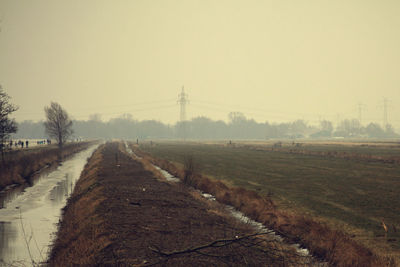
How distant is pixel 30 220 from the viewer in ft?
72.7

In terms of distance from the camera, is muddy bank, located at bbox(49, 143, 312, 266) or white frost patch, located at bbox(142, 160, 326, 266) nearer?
muddy bank, located at bbox(49, 143, 312, 266)

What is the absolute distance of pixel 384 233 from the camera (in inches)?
664

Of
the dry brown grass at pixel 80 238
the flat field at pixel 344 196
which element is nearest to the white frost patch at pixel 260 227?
the flat field at pixel 344 196

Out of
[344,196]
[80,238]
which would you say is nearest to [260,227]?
[80,238]

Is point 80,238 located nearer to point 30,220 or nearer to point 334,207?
point 30,220

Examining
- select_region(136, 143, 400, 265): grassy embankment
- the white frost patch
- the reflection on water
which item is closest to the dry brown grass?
the reflection on water

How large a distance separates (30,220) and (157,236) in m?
11.0

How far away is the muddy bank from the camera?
12625 mm

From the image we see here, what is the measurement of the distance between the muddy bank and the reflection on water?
92cm

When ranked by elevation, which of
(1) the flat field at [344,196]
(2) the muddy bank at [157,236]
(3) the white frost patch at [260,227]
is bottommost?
(3) the white frost patch at [260,227]

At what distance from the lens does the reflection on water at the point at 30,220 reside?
52.1 feet

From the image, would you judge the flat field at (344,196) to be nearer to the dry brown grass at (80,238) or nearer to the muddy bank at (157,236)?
the muddy bank at (157,236)

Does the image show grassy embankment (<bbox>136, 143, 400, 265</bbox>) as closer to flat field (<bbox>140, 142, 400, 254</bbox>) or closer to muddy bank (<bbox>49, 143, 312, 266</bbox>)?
flat field (<bbox>140, 142, 400, 254</bbox>)

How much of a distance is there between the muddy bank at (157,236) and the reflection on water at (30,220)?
3.02 feet
